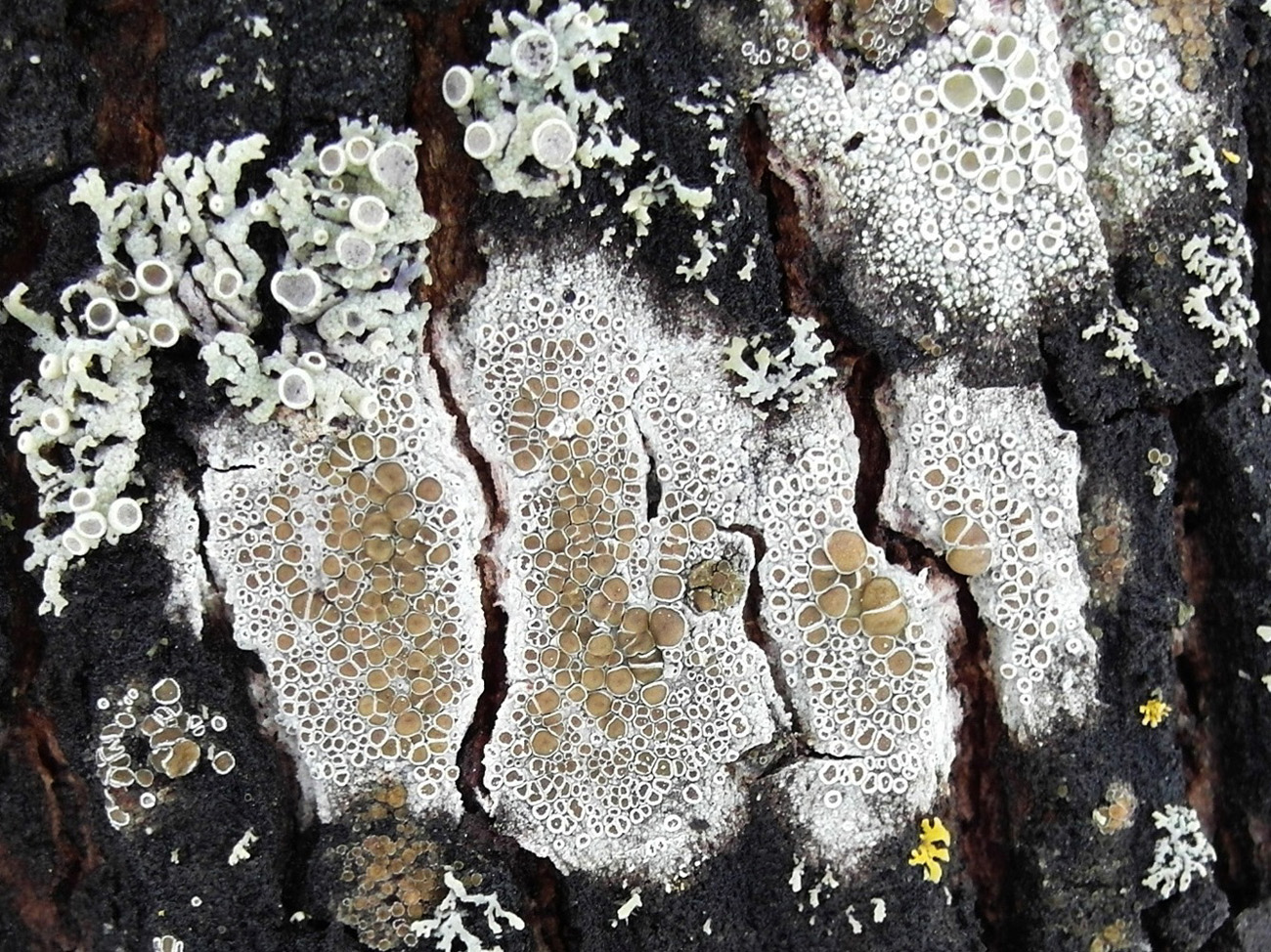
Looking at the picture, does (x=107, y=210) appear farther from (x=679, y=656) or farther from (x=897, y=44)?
(x=897, y=44)

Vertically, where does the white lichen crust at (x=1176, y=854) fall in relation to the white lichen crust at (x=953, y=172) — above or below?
below

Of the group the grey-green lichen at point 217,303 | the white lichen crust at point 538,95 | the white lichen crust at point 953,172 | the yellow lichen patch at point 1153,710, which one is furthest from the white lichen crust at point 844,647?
the grey-green lichen at point 217,303

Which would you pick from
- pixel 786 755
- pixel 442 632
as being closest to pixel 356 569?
pixel 442 632

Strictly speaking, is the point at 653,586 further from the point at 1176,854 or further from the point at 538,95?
the point at 1176,854

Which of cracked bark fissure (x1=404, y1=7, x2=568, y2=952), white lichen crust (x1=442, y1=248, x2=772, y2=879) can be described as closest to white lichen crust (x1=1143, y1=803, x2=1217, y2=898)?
white lichen crust (x1=442, y1=248, x2=772, y2=879)

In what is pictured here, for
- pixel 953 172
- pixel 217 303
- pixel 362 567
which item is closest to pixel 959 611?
pixel 953 172

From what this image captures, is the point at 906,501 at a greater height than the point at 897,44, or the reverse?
the point at 897,44

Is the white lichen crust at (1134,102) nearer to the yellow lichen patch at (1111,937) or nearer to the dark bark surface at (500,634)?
the dark bark surface at (500,634)
